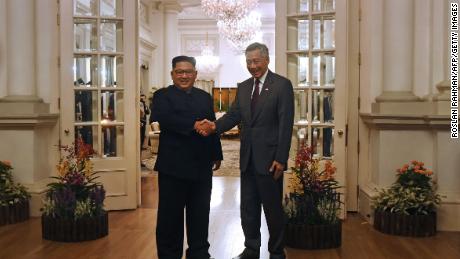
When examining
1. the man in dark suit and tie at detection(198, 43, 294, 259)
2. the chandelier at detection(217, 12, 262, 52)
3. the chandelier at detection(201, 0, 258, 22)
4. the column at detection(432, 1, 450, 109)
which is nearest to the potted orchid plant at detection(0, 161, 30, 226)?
the man in dark suit and tie at detection(198, 43, 294, 259)

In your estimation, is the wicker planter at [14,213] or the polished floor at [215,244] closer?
the polished floor at [215,244]

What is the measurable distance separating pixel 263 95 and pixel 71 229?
6.78ft

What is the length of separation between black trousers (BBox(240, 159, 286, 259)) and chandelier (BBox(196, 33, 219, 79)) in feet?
46.1

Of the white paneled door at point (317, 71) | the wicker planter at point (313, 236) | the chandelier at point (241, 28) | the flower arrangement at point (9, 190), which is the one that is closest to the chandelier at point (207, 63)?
the chandelier at point (241, 28)

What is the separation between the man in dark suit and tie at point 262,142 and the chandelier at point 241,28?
8770 mm

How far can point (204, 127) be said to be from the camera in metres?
3.62

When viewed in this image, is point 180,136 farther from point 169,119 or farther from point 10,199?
point 10,199

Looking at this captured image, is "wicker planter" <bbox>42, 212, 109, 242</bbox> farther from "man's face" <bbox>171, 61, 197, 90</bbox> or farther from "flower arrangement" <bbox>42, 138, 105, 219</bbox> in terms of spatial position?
"man's face" <bbox>171, 61, 197, 90</bbox>

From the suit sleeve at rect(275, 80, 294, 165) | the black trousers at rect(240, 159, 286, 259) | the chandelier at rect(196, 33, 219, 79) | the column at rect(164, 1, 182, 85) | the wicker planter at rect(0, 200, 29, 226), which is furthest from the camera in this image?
the chandelier at rect(196, 33, 219, 79)

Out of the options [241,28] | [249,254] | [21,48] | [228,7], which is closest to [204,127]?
[249,254]

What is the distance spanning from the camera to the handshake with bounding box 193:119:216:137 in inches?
142

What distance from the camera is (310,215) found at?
174 inches

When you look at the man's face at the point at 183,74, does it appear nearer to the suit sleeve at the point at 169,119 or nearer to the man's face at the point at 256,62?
the suit sleeve at the point at 169,119

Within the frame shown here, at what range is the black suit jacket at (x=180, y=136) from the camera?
11.8 ft
